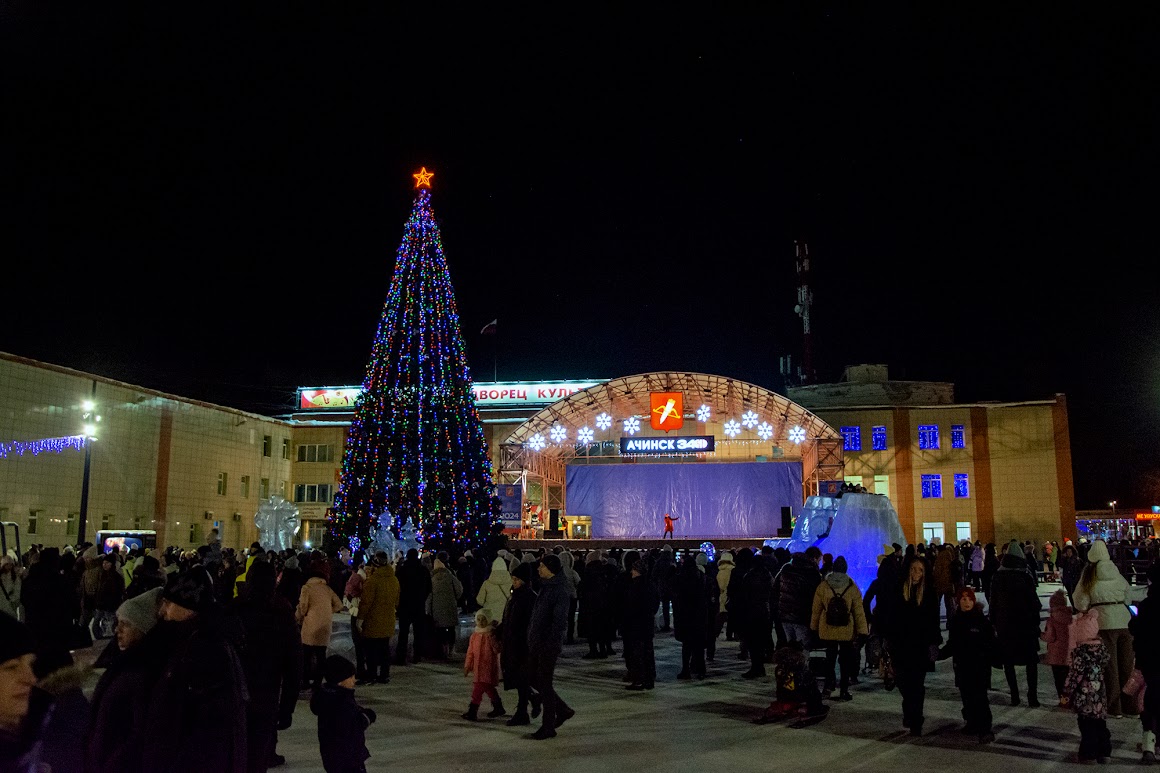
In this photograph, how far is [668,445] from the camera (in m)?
37.9

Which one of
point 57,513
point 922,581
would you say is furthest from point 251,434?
point 922,581

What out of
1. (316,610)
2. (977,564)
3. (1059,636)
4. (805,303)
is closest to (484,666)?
(316,610)

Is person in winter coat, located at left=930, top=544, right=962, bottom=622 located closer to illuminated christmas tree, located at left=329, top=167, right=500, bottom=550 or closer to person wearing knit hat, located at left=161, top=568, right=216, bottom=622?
person wearing knit hat, located at left=161, top=568, right=216, bottom=622

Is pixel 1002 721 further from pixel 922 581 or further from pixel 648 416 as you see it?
pixel 648 416

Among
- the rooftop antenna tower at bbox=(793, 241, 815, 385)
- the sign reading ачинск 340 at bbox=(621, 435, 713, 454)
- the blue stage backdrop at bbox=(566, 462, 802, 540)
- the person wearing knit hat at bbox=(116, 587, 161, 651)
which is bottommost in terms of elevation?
the person wearing knit hat at bbox=(116, 587, 161, 651)

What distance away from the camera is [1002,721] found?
327 inches

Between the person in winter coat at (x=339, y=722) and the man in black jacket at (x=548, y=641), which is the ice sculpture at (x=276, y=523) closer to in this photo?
the man in black jacket at (x=548, y=641)

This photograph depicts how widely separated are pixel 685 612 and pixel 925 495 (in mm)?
32200

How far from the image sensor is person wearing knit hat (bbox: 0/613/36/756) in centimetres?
225

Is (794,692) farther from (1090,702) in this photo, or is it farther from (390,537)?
(390,537)

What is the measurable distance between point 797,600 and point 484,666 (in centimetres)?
329

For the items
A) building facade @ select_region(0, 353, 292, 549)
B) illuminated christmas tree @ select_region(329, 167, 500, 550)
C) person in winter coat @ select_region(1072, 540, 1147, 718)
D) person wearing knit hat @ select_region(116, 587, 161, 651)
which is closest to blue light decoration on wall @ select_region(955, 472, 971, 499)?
illuminated christmas tree @ select_region(329, 167, 500, 550)

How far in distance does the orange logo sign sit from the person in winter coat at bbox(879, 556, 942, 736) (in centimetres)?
2950

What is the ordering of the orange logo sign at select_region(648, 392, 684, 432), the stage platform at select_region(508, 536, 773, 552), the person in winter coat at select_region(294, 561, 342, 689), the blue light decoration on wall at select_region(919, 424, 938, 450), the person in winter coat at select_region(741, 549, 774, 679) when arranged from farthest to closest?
the blue light decoration on wall at select_region(919, 424, 938, 450)
the orange logo sign at select_region(648, 392, 684, 432)
the stage platform at select_region(508, 536, 773, 552)
the person in winter coat at select_region(741, 549, 774, 679)
the person in winter coat at select_region(294, 561, 342, 689)
